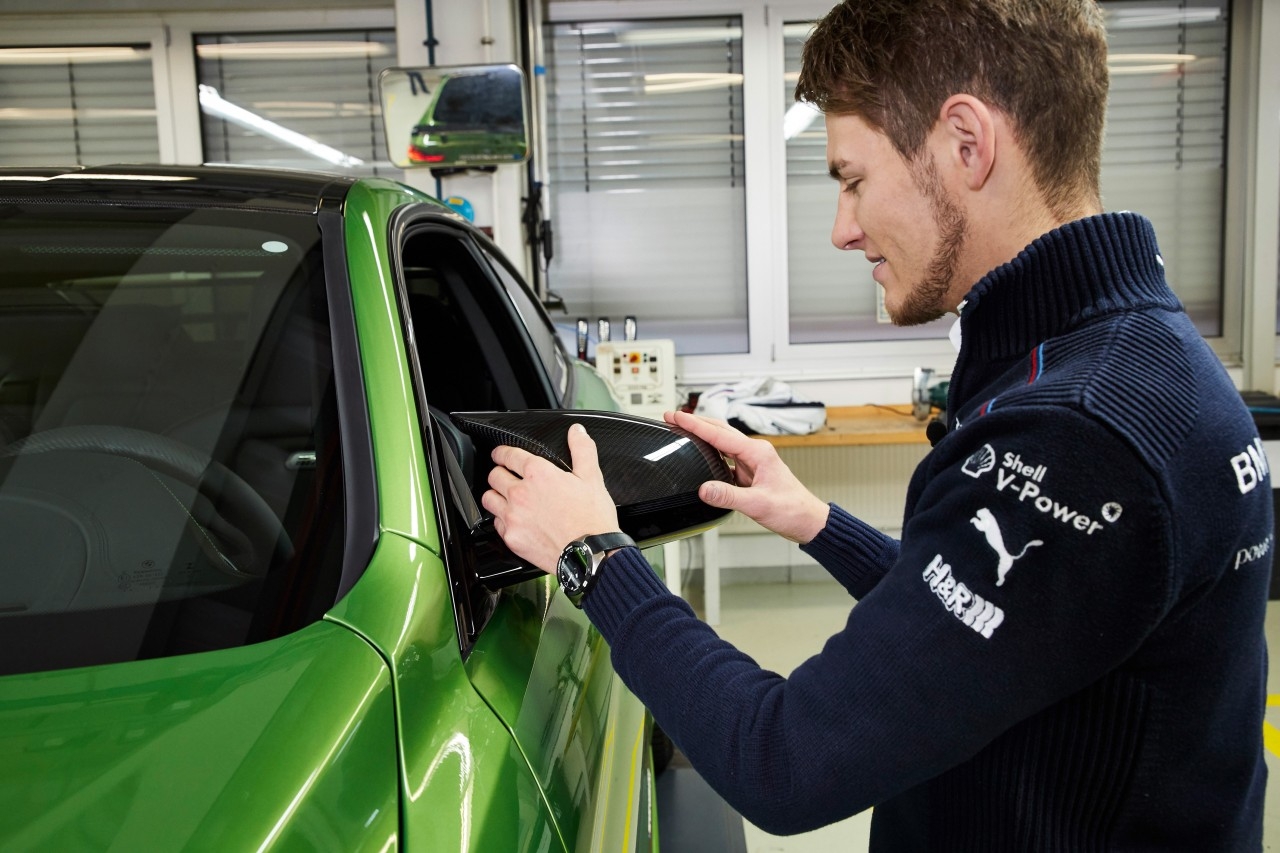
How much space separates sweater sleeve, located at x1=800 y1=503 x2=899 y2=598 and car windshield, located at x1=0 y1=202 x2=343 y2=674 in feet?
1.85

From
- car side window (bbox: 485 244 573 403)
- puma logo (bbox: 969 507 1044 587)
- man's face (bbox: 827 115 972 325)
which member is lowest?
puma logo (bbox: 969 507 1044 587)

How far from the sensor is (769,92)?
4348 millimetres

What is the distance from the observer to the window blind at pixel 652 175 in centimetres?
442

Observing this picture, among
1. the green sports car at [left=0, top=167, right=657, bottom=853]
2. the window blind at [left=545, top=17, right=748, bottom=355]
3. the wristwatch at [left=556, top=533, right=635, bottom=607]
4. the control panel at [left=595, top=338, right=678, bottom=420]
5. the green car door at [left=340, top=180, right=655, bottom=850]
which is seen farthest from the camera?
the window blind at [left=545, top=17, right=748, bottom=355]

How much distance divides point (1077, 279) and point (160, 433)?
0.85 metres

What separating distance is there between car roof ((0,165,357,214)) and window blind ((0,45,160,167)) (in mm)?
3986

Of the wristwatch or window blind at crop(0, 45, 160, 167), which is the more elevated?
window blind at crop(0, 45, 160, 167)

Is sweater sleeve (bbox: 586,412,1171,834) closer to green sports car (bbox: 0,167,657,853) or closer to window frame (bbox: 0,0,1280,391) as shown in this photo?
green sports car (bbox: 0,167,657,853)

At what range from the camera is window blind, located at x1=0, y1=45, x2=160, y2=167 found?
4504mm

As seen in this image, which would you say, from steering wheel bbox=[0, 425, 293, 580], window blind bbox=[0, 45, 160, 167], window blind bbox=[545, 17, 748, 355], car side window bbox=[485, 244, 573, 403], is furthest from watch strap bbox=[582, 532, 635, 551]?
window blind bbox=[0, 45, 160, 167]

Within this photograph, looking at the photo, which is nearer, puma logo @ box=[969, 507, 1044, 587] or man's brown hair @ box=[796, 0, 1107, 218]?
puma logo @ box=[969, 507, 1044, 587]

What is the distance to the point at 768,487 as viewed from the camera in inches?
42.7

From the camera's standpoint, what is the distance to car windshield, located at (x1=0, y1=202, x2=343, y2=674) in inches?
29.2

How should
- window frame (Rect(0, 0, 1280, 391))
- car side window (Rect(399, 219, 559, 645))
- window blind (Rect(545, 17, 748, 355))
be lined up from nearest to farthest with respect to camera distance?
car side window (Rect(399, 219, 559, 645)), window frame (Rect(0, 0, 1280, 391)), window blind (Rect(545, 17, 748, 355))
